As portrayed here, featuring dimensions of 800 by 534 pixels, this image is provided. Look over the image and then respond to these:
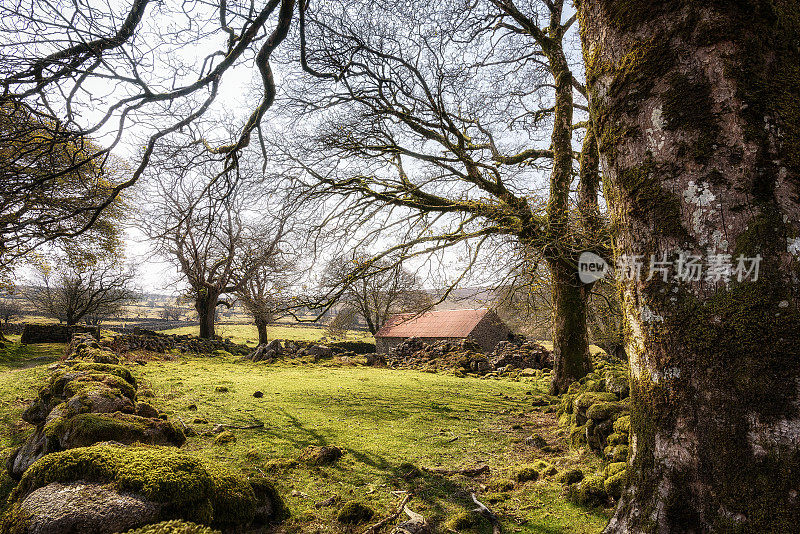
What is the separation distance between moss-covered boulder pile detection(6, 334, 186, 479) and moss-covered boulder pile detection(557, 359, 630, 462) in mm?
4896

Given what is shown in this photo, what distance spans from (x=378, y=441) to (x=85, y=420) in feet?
11.8

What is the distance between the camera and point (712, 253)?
5.55 ft

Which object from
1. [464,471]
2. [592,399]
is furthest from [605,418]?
[464,471]

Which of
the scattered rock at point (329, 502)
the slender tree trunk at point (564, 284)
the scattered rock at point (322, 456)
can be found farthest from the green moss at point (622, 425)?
the slender tree trunk at point (564, 284)

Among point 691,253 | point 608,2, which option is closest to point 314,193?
point 608,2

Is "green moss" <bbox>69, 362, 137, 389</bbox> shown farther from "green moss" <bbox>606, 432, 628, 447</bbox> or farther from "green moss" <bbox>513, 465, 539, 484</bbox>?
"green moss" <bbox>606, 432, 628, 447</bbox>

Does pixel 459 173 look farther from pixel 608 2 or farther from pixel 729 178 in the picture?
pixel 729 178

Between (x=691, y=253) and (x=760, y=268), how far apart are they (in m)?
0.25

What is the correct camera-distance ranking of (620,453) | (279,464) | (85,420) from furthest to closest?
(279,464) → (620,453) → (85,420)

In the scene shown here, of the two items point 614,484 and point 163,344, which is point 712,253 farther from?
point 163,344

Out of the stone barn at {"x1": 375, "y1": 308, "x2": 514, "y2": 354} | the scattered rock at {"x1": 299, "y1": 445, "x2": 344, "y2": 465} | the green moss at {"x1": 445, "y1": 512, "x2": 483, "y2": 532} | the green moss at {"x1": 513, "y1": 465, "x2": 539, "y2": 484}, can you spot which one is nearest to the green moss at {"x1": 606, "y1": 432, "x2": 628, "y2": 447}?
the green moss at {"x1": 513, "y1": 465, "x2": 539, "y2": 484}

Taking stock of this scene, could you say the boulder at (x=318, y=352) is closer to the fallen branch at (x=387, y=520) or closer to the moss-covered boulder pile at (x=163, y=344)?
the moss-covered boulder pile at (x=163, y=344)

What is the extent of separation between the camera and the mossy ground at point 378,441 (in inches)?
135

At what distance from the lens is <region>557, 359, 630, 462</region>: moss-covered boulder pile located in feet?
13.3
